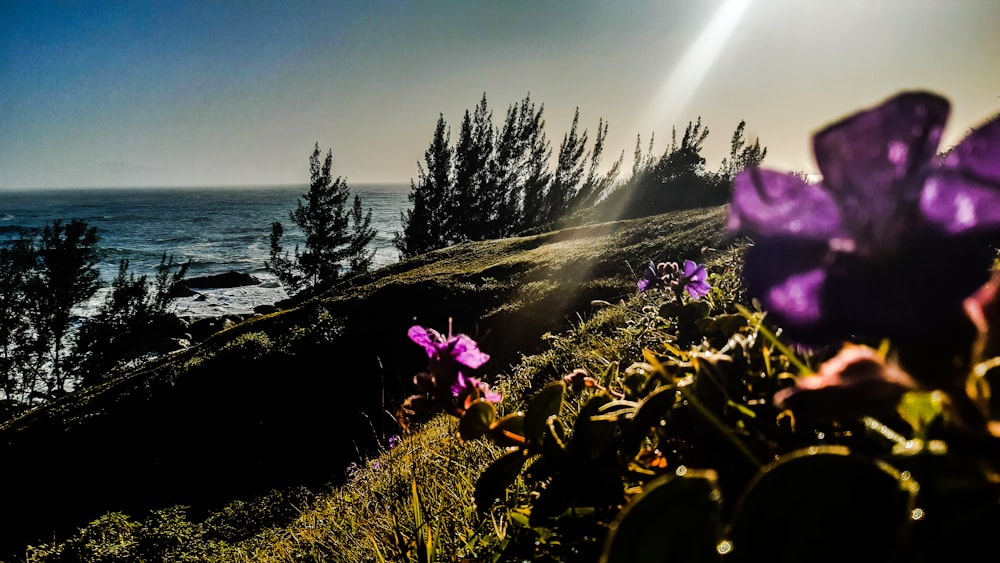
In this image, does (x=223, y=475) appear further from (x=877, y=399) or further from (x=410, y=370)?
(x=877, y=399)

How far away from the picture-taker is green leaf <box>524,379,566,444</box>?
86 cm

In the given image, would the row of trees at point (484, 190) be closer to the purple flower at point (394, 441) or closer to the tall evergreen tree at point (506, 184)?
the tall evergreen tree at point (506, 184)

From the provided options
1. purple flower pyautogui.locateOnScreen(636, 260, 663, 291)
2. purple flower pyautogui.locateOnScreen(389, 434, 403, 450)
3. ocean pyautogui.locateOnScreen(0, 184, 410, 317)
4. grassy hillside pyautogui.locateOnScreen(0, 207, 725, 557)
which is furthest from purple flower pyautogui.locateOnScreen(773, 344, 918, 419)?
ocean pyautogui.locateOnScreen(0, 184, 410, 317)

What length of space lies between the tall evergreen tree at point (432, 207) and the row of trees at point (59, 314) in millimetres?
13636

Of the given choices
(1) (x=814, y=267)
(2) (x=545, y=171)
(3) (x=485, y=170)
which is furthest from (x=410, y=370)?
(2) (x=545, y=171)

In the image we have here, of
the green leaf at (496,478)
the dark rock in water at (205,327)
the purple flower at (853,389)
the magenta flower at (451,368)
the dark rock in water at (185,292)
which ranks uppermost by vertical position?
the purple flower at (853,389)

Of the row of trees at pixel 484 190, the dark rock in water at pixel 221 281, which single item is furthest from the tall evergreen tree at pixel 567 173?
the dark rock in water at pixel 221 281

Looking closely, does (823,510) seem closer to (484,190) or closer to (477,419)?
(477,419)

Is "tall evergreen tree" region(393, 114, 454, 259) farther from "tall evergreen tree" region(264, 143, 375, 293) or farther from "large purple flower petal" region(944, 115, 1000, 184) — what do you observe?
"large purple flower petal" region(944, 115, 1000, 184)

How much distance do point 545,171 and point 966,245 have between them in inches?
1319

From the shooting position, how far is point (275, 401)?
28.8 feet

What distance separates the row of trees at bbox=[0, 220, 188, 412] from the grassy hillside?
6.50 metres

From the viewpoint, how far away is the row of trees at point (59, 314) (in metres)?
14.7

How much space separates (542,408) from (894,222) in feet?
1.91
